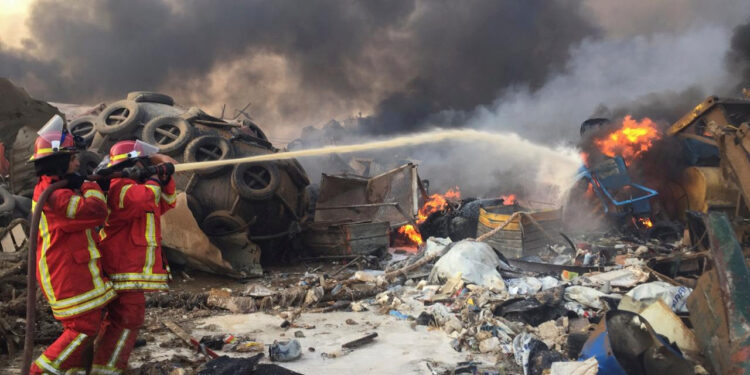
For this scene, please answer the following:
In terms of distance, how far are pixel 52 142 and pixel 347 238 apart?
624 cm

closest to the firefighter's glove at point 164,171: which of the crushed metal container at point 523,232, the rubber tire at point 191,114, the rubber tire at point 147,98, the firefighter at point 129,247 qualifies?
the firefighter at point 129,247

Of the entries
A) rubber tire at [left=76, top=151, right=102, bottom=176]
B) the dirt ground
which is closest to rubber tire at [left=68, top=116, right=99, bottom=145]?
rubber tire at [left=76, top=151, right=102, bottom=176]

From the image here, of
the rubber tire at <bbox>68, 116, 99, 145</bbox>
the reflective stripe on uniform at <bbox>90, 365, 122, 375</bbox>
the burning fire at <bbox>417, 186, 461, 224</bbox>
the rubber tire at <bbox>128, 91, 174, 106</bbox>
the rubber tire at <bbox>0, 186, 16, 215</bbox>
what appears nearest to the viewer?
the reflective stripe on uniform at <bbox>90, 365, 122, 375</bbox>

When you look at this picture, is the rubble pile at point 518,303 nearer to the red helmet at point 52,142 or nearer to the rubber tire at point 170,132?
the red helmet at point 52,142

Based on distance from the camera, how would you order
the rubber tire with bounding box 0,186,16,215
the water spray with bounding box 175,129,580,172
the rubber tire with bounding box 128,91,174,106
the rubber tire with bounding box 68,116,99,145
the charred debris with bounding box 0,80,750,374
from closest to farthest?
the charred debris with bounding box 0,80,750,374 → the water spray with bounding box 175,129,580,172 → the rubber tire with bounding box 0,186,16,215 → the rubber tire with bounding box 68,116,99,145 → the rubber tire with bounding box 128,91,174,106

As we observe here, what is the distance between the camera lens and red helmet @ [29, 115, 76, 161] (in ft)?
9.78

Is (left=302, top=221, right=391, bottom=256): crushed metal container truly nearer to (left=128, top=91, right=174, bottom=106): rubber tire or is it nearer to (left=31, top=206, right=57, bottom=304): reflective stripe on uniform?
(left=128, top=91, right=174, bottom=106): rubber tire

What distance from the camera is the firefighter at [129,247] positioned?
127 inches

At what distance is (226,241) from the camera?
26.3 feet

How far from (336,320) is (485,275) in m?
2.27

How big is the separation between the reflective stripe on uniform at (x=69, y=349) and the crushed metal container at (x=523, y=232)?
679cm

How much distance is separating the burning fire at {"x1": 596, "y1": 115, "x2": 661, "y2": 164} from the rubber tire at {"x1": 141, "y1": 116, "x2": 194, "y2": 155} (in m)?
9.10

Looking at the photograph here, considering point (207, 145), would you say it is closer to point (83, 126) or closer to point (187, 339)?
point (83, 126)

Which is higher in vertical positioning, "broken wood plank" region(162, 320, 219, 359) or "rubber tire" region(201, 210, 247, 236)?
"rubber tire" region(201, 210, 247, 236)
